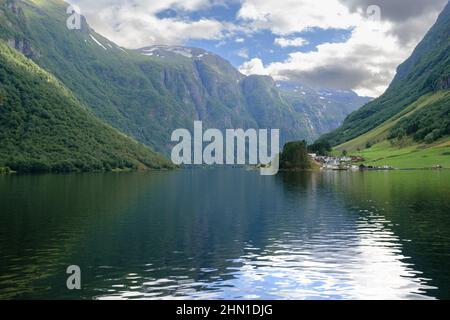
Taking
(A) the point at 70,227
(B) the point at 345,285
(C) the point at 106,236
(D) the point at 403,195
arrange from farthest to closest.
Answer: (D) the point at 403,195
(A) the point at 70,227
(C) the point at 106,236
(B) the point at 345,285

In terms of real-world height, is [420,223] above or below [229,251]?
above

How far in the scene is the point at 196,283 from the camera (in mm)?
40469

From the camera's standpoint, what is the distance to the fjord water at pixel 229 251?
39.1 metres

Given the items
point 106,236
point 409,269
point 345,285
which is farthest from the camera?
point 106,236

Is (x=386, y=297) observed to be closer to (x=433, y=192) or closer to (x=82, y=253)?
(x=82, y=253)

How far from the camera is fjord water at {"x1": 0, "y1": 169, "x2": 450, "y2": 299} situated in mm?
39094

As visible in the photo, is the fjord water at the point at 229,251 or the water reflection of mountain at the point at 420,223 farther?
the water reflection of mountain at the point at 420,223

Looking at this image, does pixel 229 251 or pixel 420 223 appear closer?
pixel 229 251

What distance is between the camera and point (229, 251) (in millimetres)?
54250

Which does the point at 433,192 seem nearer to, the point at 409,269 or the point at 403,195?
the point at 403,195

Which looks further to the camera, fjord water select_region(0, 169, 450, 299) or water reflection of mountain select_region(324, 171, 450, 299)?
water reflection of mountain select_region(324, 171, 450, 299)

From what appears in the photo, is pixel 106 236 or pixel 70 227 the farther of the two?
pixel 70 227
